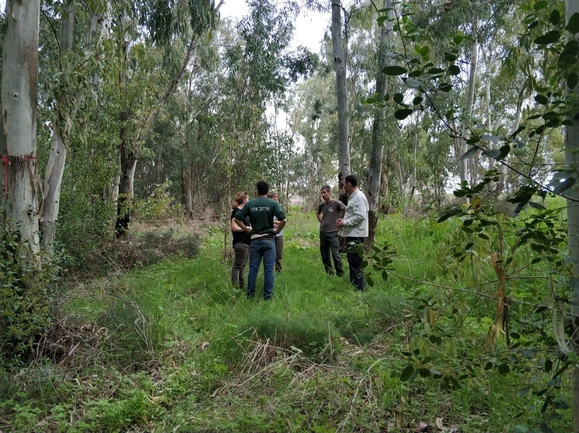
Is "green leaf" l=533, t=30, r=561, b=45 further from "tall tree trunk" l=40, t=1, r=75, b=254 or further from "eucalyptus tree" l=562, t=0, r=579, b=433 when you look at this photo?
"tall tree trunk" l=40, t=1, r=75, b=254

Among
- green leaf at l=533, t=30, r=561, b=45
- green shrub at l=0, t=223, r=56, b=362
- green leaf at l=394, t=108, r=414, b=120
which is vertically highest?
green leaf at l=533, t=30, r=561, b=45

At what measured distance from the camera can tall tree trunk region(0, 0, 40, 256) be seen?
399 centimetres

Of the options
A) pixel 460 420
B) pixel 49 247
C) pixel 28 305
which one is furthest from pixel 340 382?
pixel 49 247

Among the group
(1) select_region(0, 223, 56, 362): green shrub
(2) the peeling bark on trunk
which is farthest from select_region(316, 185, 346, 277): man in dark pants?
(2) the peeling bark on trunk

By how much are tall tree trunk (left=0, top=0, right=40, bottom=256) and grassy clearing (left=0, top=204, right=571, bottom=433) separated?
109cm

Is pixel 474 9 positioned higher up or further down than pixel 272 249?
higher up

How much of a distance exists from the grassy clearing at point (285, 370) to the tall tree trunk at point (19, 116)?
1095 millimetres

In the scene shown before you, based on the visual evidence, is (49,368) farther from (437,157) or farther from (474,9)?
(437,157)

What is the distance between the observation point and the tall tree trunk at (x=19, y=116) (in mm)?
3992

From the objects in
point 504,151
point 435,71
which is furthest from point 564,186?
point 435,71

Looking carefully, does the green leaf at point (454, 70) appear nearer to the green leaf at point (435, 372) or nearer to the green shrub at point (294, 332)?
the green leaf at point (435, 372)

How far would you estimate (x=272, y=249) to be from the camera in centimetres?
614

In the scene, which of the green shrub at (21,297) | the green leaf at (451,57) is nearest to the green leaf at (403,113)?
the green leaf at (451,57)

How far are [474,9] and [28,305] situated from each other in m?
11.2
